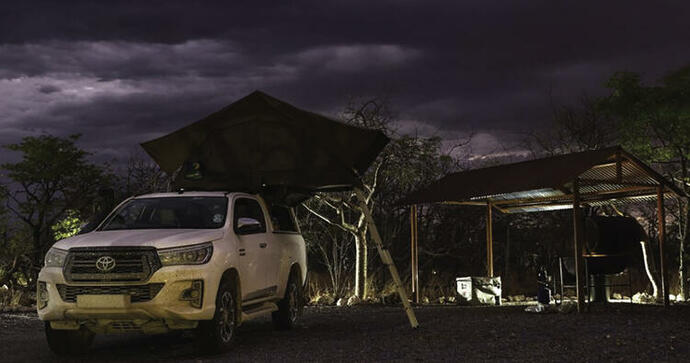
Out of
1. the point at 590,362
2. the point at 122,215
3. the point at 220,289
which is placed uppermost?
the point at 122,215

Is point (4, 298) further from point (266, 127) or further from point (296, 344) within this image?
point (296, 344)

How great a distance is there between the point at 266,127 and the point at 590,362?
6.38m

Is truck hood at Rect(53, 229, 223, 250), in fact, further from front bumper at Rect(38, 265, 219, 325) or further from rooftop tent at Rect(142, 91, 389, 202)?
rooftop tent at Rect(142, 91, 389, 202)

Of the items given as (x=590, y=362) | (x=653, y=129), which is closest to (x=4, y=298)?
(x=590, y=362)

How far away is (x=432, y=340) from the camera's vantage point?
10570 millimetres

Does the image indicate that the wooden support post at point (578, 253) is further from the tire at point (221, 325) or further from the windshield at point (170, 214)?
the tire at point (221, 325)

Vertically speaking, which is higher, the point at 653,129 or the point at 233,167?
the point at 653,129

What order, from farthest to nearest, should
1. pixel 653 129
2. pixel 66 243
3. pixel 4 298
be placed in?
1. pixel 653 129
2. pixel 4 298
3. pixel 66 243

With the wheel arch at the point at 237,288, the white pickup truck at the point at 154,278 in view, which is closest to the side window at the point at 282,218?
the white pickup truck at the point at 154,278

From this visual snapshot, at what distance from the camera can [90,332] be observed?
9977 millimetres

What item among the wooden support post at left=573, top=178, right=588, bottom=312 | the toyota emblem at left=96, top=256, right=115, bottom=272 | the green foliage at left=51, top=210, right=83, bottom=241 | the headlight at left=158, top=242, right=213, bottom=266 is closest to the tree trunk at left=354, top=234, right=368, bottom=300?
the wooden support post at left=573, top=178, right=588, bottom=312

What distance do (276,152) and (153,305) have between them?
435 cm

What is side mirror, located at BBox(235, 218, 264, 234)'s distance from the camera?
10039 millimetres

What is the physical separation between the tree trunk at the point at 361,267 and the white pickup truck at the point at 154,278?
10.8 meters
